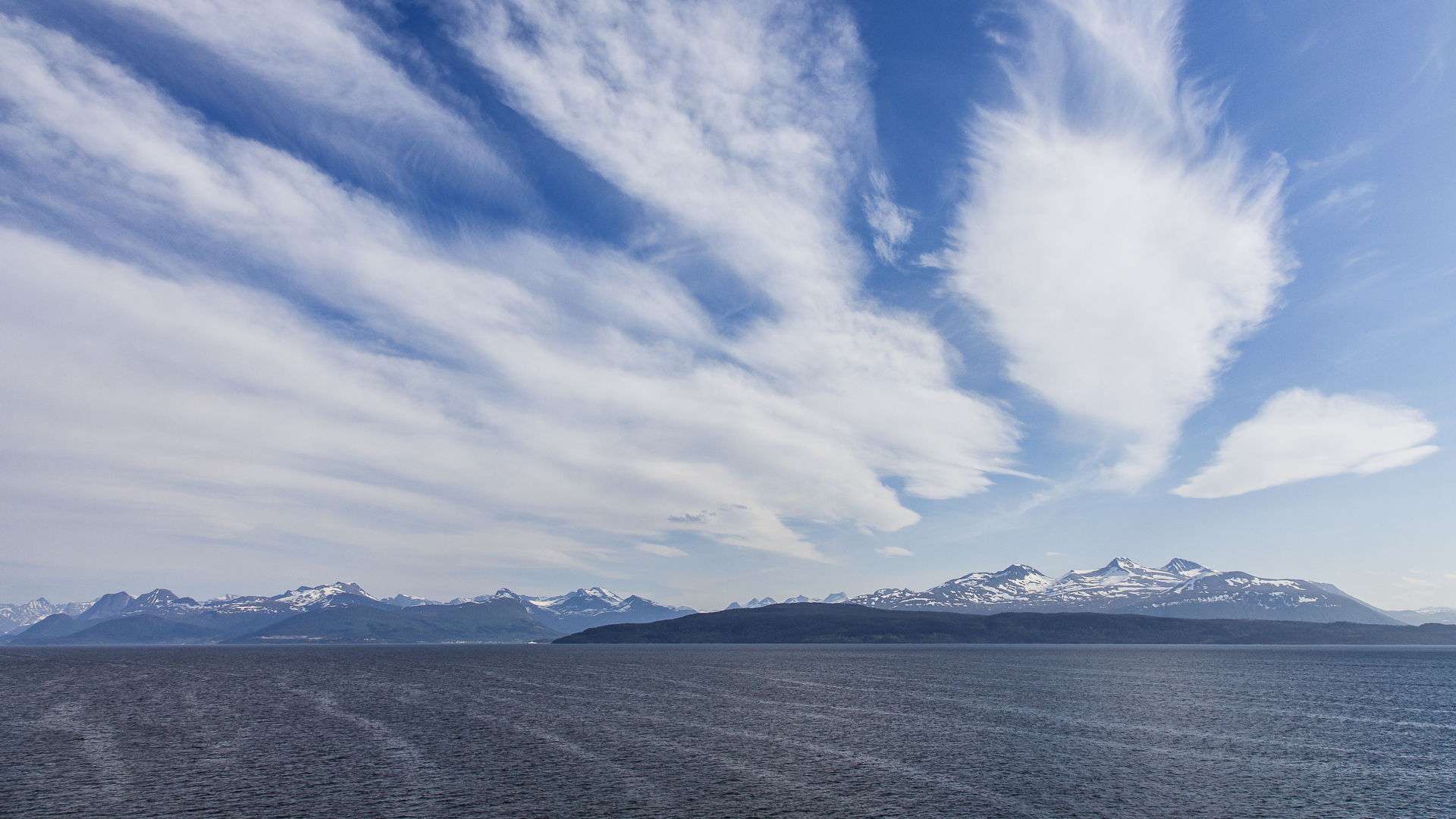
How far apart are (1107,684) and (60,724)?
6816 inches

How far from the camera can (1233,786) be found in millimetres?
55906

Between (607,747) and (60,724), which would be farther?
(60,724)

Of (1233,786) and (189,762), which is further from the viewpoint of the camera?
(189,762)

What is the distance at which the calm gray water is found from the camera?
50.6 metres

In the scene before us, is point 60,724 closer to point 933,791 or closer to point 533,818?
point 533,818

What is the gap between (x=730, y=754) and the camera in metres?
68.9

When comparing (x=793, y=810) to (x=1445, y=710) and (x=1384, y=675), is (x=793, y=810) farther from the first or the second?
(x=1384, y=675)

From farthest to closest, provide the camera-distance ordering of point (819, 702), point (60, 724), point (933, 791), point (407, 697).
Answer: point (407, 697) < point (819, 702) < point (60, 724) < point (933, 791)

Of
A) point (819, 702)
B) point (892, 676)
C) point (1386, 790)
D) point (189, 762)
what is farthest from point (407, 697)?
point (1386, 790)

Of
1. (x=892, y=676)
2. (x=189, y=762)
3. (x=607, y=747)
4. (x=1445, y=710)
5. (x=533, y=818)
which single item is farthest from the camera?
(x=892, y=676)

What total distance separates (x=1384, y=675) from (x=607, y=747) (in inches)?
8353

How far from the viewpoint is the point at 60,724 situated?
292ft

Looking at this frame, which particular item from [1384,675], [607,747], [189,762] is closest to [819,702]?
[607,747]

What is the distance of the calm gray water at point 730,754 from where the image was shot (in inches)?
1992
